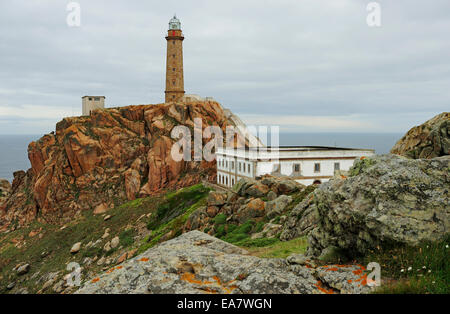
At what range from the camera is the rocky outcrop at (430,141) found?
19.0 metres

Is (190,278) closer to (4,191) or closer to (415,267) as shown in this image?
(415,267)

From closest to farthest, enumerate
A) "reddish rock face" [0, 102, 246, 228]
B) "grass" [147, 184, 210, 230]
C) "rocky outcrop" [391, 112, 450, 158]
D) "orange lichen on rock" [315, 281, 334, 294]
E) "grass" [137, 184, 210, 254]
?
"orange lichen on rock" [315, 281, 334, 294], "rocky outcrop" [391, 112, 450, 158], "grass" [137, 184, 210, 254], "grass" [147, 184, 210, 230], "reddish rock face" [0, 102, 246, 228]

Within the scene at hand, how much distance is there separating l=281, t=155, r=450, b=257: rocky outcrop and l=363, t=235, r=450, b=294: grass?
23cm

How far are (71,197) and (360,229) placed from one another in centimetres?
7865

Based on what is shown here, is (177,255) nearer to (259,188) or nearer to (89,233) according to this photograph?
(259,188)

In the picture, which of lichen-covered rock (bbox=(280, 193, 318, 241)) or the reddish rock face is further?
the reddish rock face

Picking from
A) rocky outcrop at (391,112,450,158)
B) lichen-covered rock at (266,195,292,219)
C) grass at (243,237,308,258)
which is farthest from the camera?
lichen-covered rock at (266,195,292,219)

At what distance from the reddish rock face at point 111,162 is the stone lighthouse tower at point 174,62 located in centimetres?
998

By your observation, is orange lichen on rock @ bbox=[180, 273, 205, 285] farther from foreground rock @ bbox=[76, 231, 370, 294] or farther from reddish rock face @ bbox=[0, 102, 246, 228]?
reddish rock face @ bbox=[0, 102, 246, 228]

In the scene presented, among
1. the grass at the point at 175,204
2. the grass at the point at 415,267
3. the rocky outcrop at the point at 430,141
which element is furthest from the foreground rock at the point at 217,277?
the grass at the point at 175,204

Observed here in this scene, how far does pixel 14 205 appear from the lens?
87.8m

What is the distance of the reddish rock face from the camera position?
77750mm

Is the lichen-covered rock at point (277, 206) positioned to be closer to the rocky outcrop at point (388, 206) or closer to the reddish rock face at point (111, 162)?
the rocky outcrop at point (388, 206)

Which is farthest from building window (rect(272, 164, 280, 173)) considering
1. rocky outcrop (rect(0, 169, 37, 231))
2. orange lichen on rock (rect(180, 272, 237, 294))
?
rocky outcrop (rect(0, 169, 37, 231))
